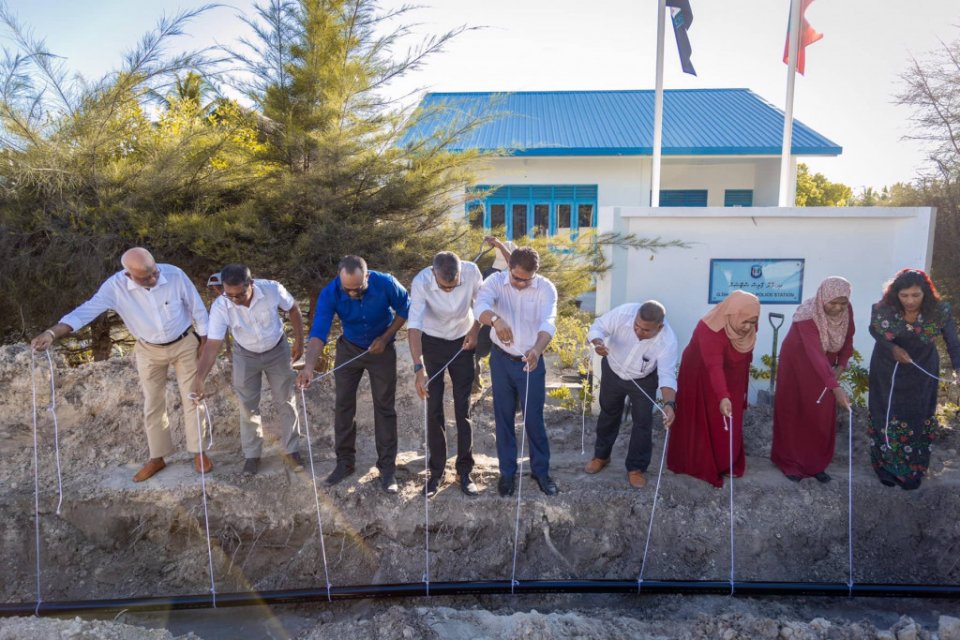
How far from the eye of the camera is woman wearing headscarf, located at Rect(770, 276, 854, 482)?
448 cm

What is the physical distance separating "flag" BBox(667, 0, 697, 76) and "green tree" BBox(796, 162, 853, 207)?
1536cm

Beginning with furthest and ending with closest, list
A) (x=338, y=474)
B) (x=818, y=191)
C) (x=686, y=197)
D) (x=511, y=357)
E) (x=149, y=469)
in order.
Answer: (x=818, y=191), (x=686, y=197), (x=149, y=469), (x=338, y=474), (x=511, y=357)

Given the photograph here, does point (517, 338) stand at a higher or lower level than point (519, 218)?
lower

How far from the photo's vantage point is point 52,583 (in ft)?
15.2

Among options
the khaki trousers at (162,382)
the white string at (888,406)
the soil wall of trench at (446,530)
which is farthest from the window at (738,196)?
the khaki trousers at (162,382)

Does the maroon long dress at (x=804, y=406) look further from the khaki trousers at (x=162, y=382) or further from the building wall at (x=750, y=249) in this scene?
the khaki trousers at (x=162, y=382)

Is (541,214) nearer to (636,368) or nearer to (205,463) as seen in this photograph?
(636,368)

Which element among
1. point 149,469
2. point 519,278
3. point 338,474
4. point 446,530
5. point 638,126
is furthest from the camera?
point 638,126

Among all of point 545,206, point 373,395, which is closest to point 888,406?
point 373,395

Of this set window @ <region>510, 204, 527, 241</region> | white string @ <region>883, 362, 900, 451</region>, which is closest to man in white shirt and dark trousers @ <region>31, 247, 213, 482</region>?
white string @ <region>883, 362, 900, 451</region>

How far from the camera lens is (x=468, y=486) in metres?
4.71

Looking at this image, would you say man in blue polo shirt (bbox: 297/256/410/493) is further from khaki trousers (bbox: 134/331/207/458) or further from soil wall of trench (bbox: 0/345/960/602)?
khaki trousers (bbox: 134/331/207/458)

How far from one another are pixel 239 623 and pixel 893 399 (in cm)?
496

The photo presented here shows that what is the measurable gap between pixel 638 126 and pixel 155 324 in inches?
554
